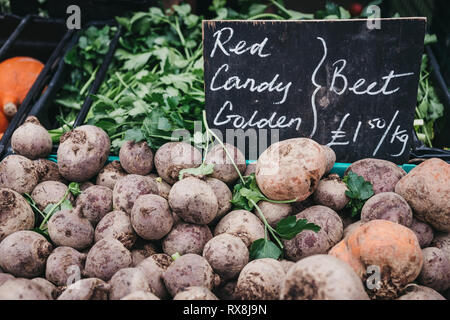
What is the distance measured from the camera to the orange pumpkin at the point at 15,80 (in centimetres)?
330

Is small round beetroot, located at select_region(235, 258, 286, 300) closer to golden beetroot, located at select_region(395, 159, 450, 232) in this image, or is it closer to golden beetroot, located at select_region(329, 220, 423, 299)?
golden beetroot, located at select_region(329, 220, 423, 299)

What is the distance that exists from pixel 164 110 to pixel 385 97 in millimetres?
1378

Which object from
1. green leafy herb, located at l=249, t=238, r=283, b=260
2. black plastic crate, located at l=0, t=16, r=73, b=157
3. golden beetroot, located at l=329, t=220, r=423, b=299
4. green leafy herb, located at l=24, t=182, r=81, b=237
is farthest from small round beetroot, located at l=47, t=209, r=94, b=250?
black plastic crate, located at l=0, t=16, r=73, b=157

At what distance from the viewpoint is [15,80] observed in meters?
3.42

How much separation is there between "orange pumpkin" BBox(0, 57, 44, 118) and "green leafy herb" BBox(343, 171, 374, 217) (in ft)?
9.14

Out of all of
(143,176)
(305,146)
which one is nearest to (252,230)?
(305,146)

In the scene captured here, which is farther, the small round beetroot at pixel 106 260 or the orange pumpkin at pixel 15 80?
the orange pumpkin at pixel 15 80

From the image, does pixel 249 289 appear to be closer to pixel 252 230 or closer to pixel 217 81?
pixel 252 230

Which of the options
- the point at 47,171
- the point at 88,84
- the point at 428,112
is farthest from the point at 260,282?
the point at 88,84

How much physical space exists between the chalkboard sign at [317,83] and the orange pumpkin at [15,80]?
1.98 meters

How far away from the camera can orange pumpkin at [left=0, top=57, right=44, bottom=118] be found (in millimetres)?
3296

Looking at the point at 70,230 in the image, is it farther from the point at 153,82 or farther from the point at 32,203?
the point at 153,82

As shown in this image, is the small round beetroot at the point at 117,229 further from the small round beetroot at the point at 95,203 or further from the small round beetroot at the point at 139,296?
the small round beetroot at the point at 139,296

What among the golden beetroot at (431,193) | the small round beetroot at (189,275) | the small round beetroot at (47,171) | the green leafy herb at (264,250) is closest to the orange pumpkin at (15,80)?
the small round beetroot at (47,171)
